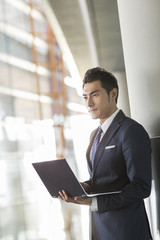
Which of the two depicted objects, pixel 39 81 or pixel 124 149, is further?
pixel 39 81

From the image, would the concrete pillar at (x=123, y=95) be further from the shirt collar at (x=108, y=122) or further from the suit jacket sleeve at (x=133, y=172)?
the suit jacket sleeve at (x=133, y=172)

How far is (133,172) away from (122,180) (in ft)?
0.58

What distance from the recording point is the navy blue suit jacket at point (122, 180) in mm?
2613

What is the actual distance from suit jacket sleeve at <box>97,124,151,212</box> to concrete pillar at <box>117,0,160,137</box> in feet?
2.96

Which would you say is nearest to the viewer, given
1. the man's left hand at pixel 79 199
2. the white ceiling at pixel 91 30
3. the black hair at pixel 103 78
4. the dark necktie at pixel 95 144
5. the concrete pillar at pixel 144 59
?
the man's left hand at pixel 79 199

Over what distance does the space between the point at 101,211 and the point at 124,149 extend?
0.44m

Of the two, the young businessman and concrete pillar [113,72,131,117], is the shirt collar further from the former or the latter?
concrete pillar [113,72,131,117]

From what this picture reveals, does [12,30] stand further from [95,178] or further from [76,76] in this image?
→ [95,178]

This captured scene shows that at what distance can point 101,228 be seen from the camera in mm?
2787

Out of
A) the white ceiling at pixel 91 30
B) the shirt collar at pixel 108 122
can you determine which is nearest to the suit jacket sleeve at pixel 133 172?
the shirt collar at pixel 108 122

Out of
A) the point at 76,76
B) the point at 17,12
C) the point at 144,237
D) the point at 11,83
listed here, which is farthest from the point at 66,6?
the point at 17,12

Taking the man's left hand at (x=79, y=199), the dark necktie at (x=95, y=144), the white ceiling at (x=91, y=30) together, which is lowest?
the man's left hand at (x=79, y=199)

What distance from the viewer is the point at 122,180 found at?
275 cm

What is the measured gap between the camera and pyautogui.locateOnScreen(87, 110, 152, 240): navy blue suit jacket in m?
2.61
